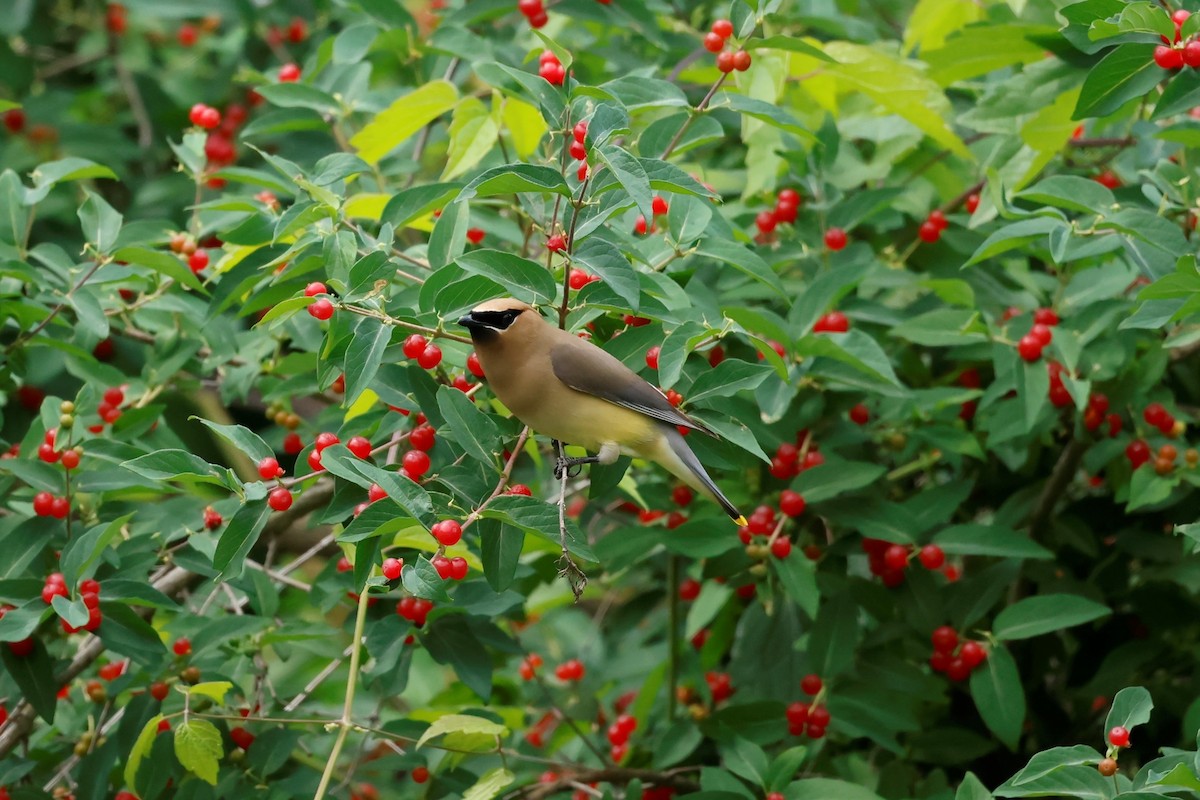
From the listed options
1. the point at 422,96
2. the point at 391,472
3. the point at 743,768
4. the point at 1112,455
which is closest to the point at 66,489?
the point at 391,472

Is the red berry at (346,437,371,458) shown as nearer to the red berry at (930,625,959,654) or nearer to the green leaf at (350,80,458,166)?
the green leaf at (350,80,458,166)


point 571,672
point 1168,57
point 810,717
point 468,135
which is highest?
point 1168,57

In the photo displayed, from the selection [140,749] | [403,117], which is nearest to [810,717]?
[140,749]

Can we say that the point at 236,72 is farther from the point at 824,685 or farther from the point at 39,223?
the point at 824,685

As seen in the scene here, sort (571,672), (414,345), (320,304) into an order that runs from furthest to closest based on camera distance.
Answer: (571,672)
(414,345)
(320,304)

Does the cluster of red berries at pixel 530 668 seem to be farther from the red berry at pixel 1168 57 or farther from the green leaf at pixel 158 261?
the red berry at pixel 1168 57

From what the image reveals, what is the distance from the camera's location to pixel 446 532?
2.13 meters

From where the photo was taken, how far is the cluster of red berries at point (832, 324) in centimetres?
294

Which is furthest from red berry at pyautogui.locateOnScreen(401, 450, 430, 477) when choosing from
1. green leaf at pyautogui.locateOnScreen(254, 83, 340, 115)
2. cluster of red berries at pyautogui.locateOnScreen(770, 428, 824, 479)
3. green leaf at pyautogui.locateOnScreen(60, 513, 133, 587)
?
green leaf at pyautogui.locateOnScreen(254, 83, 340, 115)

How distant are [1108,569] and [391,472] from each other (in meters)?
2.01

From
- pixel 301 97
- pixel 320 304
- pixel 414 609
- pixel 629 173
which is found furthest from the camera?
pixel 301 97

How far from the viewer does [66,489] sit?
2.67 meters

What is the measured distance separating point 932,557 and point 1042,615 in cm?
26

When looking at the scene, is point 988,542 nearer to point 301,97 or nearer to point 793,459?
point 793,459
